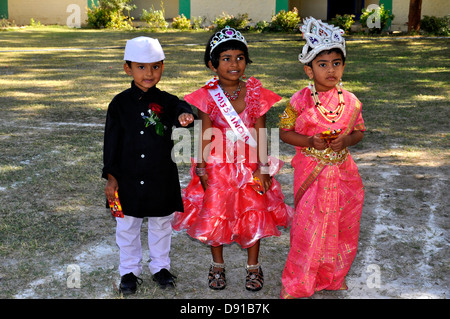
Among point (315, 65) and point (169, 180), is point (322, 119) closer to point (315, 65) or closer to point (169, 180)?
point (315, 65)

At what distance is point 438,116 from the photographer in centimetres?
895

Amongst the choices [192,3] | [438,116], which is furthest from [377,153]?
[192,3]

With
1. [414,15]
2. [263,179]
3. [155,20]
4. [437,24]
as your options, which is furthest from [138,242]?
[155,20]

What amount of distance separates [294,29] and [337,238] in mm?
20529

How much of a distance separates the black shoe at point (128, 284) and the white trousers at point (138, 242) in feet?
0.14

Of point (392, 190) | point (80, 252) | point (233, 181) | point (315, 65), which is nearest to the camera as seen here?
point (315, 65)

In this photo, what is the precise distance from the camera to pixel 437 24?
802 inches

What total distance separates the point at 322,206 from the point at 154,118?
126 cm

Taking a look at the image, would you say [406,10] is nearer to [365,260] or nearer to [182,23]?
[182,23]

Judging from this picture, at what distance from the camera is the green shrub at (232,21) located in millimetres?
23469

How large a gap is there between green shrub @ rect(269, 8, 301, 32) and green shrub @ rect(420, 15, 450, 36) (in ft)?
16.4

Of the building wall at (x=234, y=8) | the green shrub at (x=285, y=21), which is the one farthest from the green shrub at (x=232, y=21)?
the green shrub at (x=285, y=21)

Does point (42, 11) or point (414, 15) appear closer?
point (414, 15)

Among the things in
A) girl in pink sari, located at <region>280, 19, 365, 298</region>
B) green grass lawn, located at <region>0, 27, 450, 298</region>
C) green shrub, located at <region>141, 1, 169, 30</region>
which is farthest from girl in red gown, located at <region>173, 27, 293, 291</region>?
green shrub, located at <region>141, 1, 169, 30</region>
